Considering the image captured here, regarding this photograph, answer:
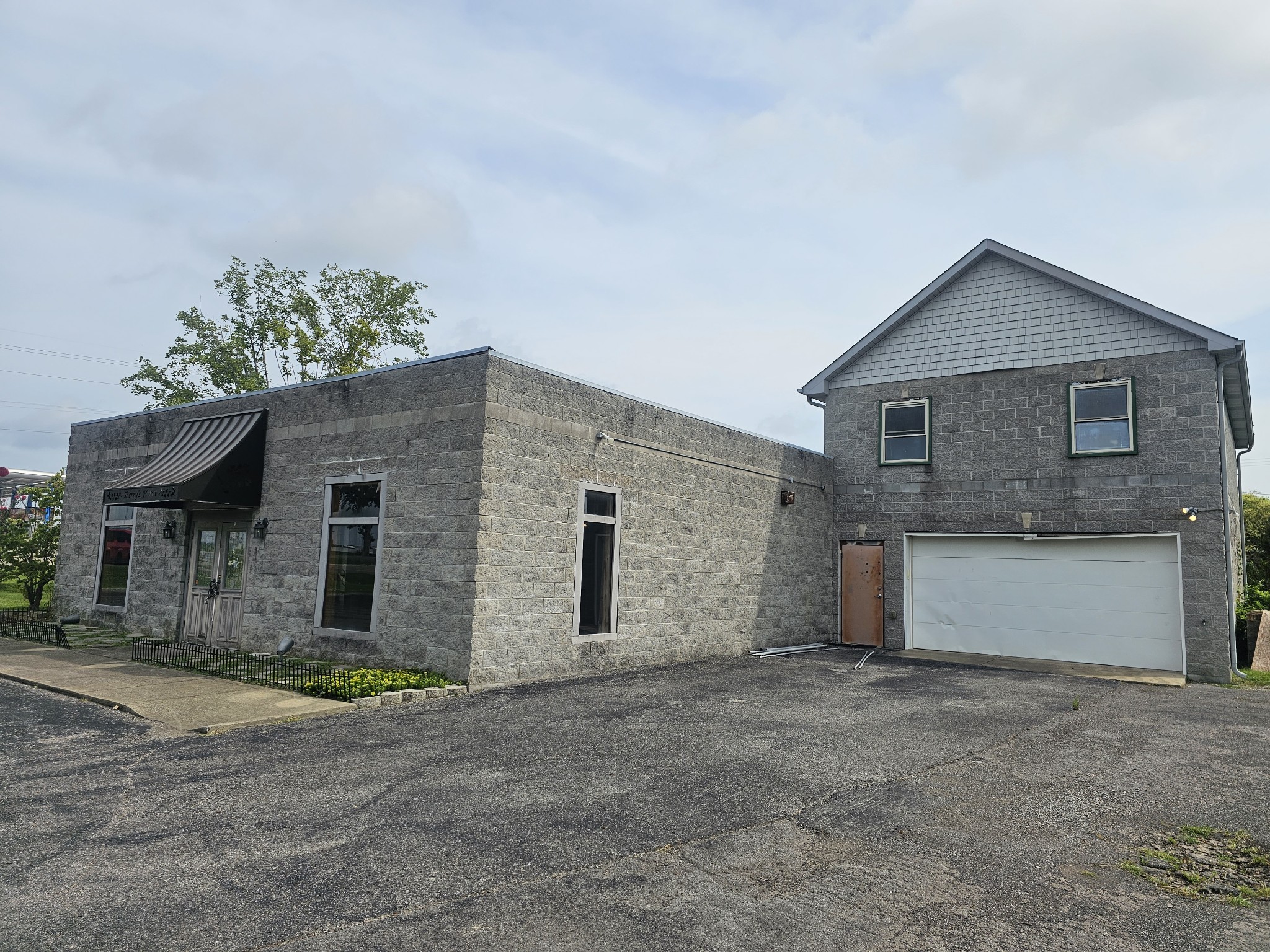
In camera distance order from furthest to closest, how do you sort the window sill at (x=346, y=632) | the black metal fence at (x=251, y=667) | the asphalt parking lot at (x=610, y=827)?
the window sill at (x=346, y=632)
the black metal fence at (x=251, y=667)
the asphalt parking lot at (x=610, y=827)

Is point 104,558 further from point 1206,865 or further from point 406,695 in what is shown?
point 1206,865

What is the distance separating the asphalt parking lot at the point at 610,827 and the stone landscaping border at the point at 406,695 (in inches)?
18.7

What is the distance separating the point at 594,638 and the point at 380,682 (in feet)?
10.8

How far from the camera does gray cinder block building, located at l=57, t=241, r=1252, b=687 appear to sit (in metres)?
10.8

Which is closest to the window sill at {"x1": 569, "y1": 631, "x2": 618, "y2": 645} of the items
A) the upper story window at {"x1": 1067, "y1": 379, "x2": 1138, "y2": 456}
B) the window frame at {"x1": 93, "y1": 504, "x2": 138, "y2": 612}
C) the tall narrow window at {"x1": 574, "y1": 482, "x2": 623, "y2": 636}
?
the tall narrow window at {"x1": 574, "y1": 482, "x2": 623, "y2": 636}

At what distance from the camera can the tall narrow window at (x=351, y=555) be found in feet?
36.6

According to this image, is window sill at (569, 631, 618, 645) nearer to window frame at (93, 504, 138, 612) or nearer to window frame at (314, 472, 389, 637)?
window frame at (314, 472, 389, 637)

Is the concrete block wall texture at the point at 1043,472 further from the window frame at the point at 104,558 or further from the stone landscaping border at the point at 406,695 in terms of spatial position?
the window frame at the point at 104,558

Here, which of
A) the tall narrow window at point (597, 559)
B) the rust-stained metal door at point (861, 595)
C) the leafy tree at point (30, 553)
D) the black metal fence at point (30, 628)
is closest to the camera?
the tall narrow window at point (597, 559)

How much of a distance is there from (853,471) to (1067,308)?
16.2 ft

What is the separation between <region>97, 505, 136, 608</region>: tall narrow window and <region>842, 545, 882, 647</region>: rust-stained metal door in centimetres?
1367

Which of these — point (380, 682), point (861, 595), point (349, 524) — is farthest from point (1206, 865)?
point (861, 595)

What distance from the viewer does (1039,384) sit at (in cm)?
1555

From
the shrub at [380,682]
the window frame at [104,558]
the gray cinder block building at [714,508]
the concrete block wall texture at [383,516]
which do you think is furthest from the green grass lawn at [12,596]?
the shrub at [380,682]
